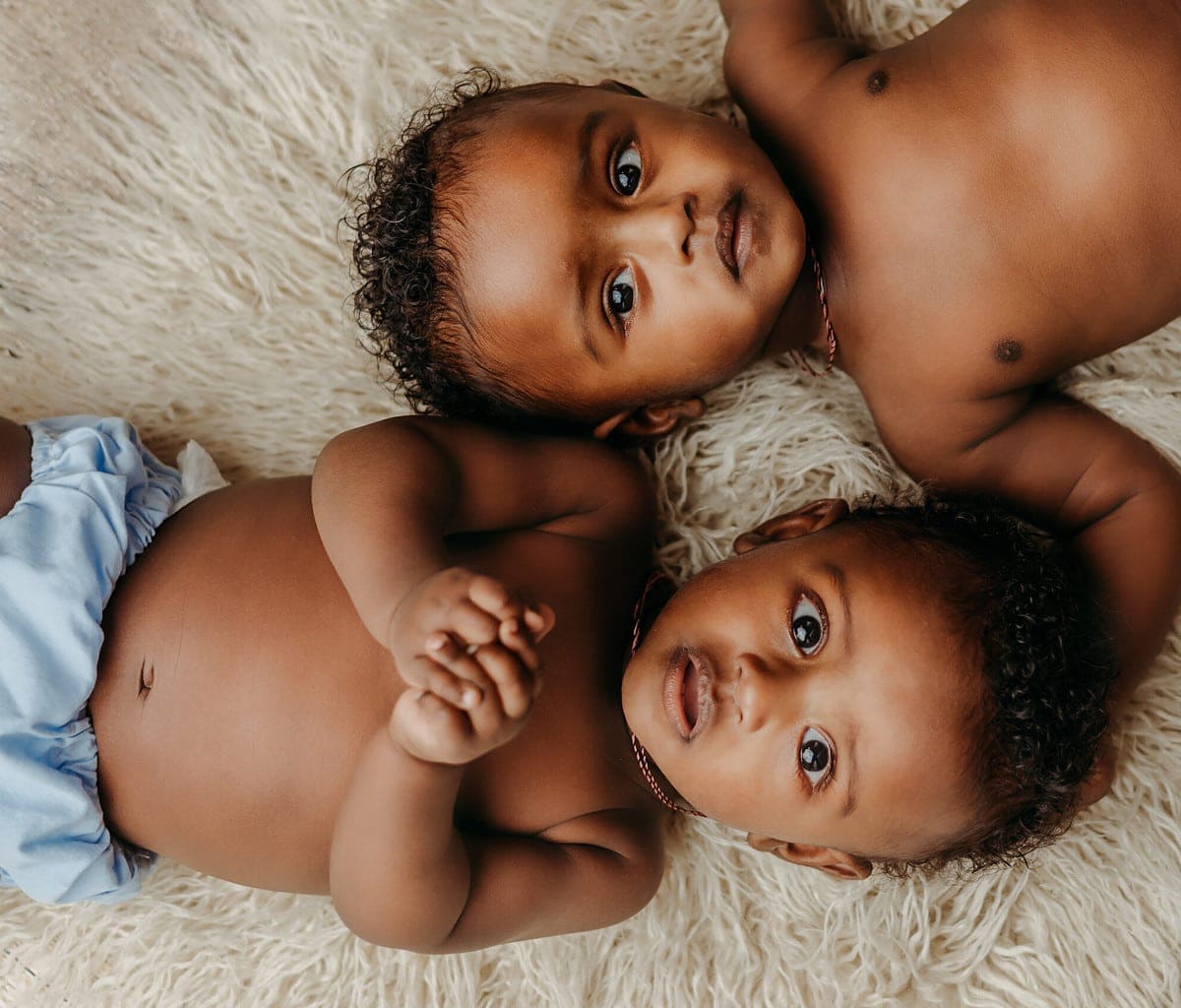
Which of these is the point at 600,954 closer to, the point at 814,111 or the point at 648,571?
the point at 648,571

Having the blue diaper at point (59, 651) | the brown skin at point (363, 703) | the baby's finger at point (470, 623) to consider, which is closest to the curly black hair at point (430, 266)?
the brown skin at point (363, 703)

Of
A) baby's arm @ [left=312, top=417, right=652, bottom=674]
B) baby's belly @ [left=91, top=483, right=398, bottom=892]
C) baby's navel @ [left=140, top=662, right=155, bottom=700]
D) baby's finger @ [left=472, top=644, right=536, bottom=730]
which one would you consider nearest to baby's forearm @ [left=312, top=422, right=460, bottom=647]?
baby's arm @ [left=312, top=417, right=652, bottom=674]

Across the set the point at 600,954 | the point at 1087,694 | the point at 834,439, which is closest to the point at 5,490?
the point at 600,954

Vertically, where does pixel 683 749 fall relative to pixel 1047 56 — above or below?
below

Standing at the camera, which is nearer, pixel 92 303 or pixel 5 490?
pixel 5 490

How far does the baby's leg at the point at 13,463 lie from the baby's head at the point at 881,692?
992 millimetres

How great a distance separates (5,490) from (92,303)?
1.41ft

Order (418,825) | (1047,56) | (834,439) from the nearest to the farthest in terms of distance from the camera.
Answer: (418,825), (1047,56), (834,439)

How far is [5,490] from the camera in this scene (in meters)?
1.66

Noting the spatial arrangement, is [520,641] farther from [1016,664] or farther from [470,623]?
[1016,664]

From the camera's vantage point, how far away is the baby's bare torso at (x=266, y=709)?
161 centimetres

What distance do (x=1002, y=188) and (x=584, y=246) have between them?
653mm

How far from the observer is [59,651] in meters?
1.58

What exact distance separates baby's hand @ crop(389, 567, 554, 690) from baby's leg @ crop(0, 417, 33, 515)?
0.80 meters
